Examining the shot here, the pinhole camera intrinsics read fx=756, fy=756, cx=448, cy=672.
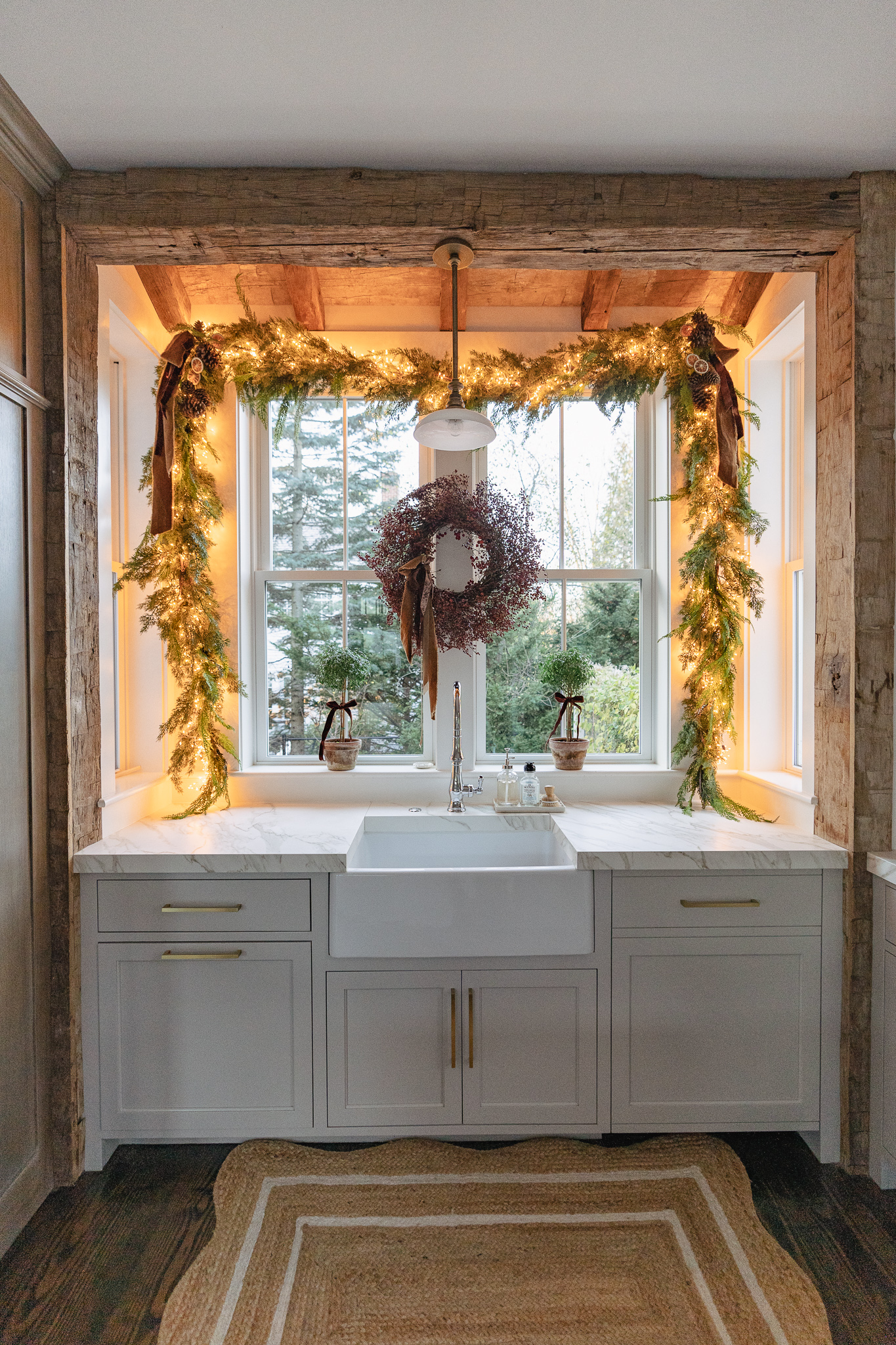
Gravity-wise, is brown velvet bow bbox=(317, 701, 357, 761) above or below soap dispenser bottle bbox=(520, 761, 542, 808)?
above

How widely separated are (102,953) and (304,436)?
197cm

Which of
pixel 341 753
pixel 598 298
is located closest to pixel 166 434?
pixel 341 753

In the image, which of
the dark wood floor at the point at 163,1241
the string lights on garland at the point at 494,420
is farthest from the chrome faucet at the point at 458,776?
the dark wood floor at the point at 163,1241

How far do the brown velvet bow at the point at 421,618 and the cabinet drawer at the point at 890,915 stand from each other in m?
1.52

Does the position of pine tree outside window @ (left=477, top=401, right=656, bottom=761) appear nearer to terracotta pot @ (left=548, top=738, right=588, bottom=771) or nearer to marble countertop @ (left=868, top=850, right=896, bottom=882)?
terracotta pot @ (left=548, top=738, right=588, bottom=771)

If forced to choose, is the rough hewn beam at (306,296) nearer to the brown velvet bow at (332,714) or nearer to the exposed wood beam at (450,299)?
the exposed wood beam at (450,299)

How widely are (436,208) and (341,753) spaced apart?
1795 mm

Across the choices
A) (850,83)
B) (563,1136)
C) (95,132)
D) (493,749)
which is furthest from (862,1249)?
(95,132)

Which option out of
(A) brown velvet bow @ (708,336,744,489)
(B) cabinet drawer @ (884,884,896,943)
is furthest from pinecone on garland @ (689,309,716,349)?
(B) cabinet drawer @ (884,884,896,943)

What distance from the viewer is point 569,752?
2.87 metres

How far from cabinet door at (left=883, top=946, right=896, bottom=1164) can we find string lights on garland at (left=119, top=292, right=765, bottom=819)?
65cm

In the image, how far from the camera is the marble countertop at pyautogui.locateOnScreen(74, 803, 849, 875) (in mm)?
2105

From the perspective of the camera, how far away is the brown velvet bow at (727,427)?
2539mm

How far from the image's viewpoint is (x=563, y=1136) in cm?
221
